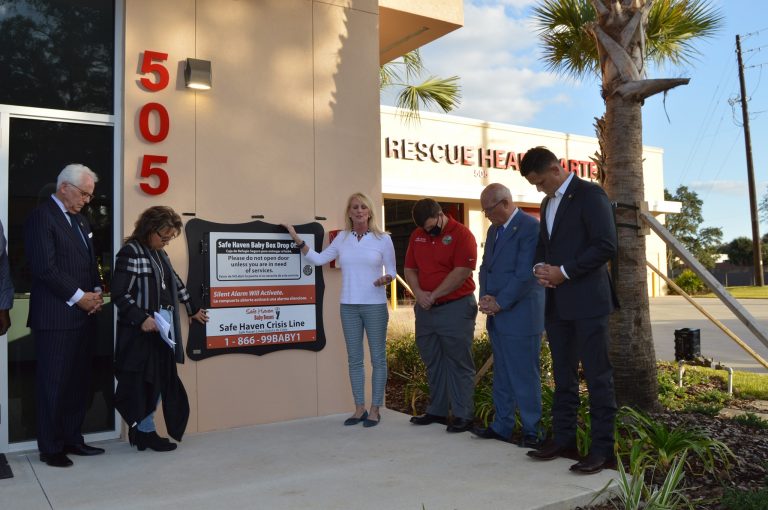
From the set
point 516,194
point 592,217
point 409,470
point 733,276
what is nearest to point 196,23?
point 592,217

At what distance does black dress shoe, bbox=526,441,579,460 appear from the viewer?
4328 mm

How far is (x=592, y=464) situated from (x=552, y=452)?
0.32 metres

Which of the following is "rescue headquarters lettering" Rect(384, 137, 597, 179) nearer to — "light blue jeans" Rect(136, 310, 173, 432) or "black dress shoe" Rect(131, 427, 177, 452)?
"light blue jeans" Rect(136, 310, 173, 432)

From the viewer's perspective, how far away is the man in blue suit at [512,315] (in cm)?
477

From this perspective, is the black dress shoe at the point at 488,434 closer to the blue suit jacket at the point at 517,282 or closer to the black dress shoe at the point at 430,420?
the black dress shoe at the point at 430,420

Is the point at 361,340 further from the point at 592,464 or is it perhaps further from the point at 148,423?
the point at 592,464

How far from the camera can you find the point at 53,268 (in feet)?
14.2

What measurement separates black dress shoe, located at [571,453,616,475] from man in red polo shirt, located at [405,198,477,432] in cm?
127

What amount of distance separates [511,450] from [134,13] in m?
4.31

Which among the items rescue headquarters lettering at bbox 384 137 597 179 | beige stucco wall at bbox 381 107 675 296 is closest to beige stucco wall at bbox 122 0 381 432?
beige stucco wall at bbox 381 107 675 296

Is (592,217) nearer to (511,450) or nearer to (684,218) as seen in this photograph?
(511,450)

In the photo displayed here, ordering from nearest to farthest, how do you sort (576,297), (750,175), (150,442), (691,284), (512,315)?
(576,297)
(150,442)
(512,315)
(691,284)
(750,175)

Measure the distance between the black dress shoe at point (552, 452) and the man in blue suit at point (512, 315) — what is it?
0.32 m

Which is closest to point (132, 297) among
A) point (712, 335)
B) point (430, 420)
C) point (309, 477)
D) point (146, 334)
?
point (146, 334)
